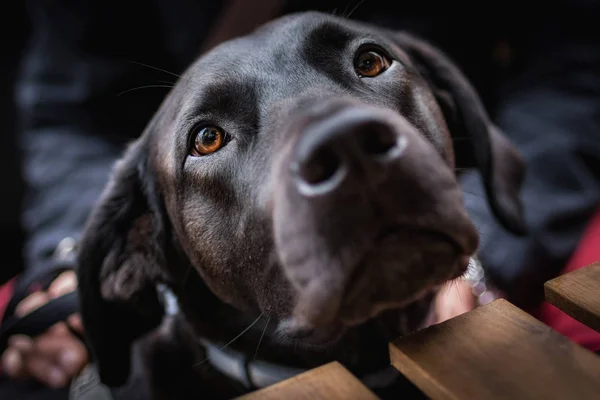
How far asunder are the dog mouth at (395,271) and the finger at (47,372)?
1186 millimetres

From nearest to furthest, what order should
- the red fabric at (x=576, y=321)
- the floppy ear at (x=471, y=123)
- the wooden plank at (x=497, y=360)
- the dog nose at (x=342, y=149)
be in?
the wooden plank at (x=497, y=360), the dog nose at (x=342, y=149), the red fabric at (x=576, y=321), the floppy ear at (x=471, y=123)

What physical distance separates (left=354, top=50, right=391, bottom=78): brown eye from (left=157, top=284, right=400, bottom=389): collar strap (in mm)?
832

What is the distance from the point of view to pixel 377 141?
0.92 m

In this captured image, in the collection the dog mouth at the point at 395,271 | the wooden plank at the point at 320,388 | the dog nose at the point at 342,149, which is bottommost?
the wooden plank at the point at 320,388

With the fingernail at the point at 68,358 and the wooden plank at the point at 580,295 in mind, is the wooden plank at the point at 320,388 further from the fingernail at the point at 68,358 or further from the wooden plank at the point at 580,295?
the fingernail at the point at 68,358

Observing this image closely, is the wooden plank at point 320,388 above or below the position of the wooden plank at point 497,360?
below

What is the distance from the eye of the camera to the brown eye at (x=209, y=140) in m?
1.40

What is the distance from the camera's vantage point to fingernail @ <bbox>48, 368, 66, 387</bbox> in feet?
6.15

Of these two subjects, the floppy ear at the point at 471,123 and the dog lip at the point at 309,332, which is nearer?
the dog lip at the point at 309,332

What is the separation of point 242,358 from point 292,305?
52 cm

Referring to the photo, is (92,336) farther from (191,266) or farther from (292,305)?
(292,305)

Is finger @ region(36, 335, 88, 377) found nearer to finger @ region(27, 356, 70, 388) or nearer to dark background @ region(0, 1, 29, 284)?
finger @ region(27, 356, 70, 388)

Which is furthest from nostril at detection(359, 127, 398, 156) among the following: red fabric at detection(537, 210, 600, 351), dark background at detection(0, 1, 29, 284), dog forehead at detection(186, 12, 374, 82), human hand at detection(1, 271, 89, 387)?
dark background at detection(0, 1, 29, 284)

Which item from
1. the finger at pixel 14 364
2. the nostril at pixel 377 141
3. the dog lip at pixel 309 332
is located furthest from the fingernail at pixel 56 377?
the nostril at pixel 377 141
